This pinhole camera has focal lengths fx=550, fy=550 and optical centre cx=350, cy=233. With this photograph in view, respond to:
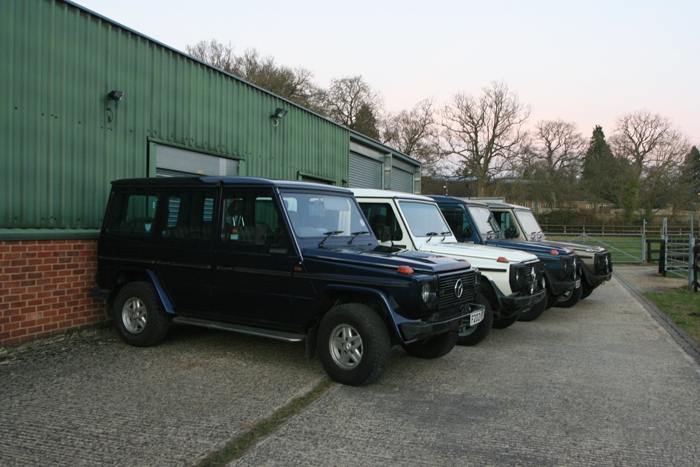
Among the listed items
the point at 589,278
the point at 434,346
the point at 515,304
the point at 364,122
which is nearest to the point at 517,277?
the point at 515,304

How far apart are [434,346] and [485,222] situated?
4.68 m

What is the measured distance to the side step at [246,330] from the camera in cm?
538

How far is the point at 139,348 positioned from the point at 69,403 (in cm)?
191

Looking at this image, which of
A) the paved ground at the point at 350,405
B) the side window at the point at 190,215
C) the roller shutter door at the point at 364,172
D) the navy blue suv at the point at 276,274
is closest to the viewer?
the paved ground at the point at 350,405

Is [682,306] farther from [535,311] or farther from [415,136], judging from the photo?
[415,136]

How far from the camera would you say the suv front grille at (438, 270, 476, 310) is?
17.1 ft

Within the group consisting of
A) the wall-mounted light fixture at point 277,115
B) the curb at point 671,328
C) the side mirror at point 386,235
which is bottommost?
the curb at point 671,328

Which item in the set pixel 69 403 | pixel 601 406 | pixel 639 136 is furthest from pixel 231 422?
pixel 639 136

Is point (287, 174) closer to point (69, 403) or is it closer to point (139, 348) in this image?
point (139, 348)

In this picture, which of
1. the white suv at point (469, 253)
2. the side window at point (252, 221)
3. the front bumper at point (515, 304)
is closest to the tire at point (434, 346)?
the white suv at point (469, 253)

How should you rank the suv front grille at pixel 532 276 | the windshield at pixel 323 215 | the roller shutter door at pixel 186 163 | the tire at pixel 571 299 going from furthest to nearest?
the tire at pixel 571 299
the roller shutter door at pixel 186 163
the suv front grille at pixel 532 276
the windshield at pixel 323 215

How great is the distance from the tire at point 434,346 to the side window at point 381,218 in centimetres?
193

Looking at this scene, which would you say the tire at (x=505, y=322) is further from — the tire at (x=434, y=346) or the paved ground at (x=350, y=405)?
the tire at (x=434, y=346)

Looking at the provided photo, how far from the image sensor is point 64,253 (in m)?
7.10
